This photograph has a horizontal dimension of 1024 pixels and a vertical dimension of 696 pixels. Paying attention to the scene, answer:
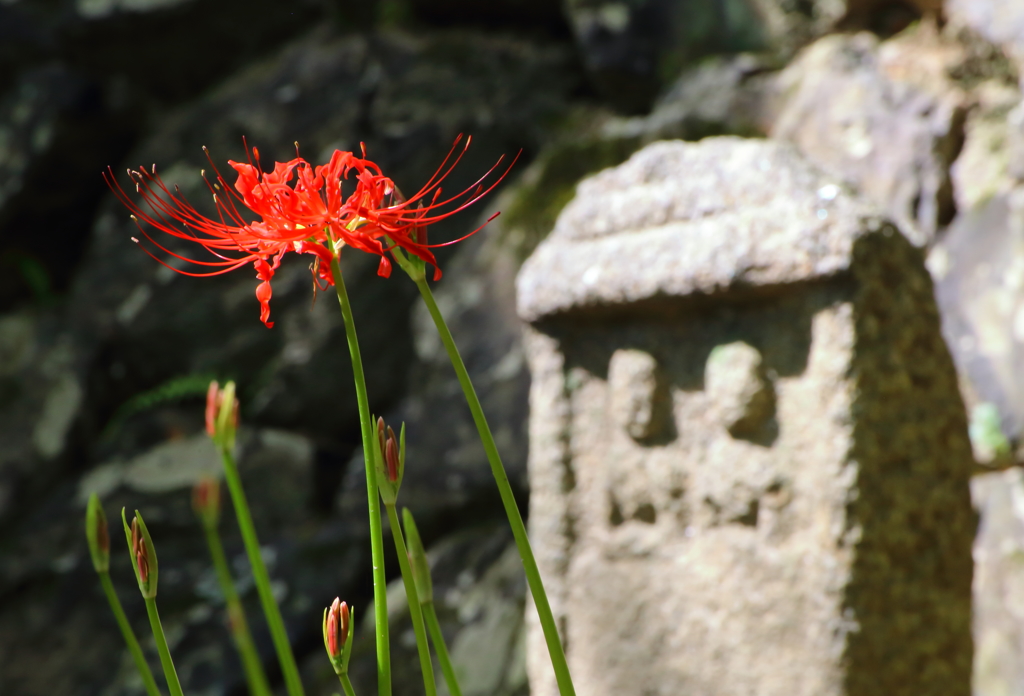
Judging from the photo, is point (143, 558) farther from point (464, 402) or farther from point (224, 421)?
point (464, 402)

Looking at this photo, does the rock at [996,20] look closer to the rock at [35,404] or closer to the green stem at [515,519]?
the green stem at [515,519]

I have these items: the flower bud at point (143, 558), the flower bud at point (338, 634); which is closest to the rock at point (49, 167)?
the flower bud at point (143, 558)

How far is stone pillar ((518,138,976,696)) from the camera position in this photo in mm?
1228

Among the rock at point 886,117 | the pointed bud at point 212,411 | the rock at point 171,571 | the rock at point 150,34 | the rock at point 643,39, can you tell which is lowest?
the rock at point 171,571

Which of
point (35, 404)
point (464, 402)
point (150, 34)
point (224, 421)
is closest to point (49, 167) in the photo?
point (150, 34)

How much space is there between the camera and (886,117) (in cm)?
208

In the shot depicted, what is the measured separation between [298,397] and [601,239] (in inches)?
65.1

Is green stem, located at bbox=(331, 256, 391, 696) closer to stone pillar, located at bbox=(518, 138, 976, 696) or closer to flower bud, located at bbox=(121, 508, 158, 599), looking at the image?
flower bud, located at bbox=(121, 508, 158, 599)

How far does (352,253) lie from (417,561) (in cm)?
233

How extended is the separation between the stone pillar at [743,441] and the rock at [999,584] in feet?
0.91

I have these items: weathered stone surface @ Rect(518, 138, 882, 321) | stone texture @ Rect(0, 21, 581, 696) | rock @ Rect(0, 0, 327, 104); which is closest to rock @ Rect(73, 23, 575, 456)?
stone texture @ Rect(0, 21, 581, 696)

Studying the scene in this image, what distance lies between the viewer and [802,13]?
2490mm

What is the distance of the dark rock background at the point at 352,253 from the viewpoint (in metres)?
2.05

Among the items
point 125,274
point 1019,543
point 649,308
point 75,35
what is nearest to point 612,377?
point 649,308
